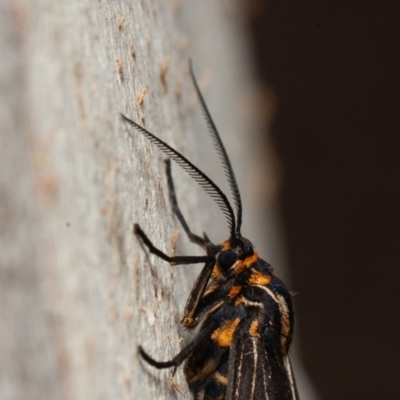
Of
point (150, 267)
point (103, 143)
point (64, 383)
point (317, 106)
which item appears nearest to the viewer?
point (64, 383)

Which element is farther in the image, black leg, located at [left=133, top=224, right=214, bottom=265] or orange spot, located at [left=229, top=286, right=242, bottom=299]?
A: orange spot, located at [left=229, top=286, right=242, bottom=299]

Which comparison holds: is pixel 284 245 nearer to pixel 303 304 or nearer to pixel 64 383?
pixel 303 304

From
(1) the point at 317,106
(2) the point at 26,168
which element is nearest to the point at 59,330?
(2) the point at 26,168

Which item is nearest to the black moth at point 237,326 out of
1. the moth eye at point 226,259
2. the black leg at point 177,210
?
the moth eye at point 226,259

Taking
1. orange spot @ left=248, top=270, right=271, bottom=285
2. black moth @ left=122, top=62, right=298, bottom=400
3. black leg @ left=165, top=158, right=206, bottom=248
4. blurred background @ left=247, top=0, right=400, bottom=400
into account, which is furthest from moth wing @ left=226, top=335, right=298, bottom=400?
blurred background @ left=247, top=0, right=400, bottom=400

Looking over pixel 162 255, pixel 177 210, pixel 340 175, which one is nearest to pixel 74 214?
pixel 162 255

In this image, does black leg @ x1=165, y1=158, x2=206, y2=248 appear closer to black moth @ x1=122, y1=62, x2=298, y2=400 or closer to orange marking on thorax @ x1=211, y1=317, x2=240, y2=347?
black moth @ x1=122, y1=62, x2=298, y2=400
